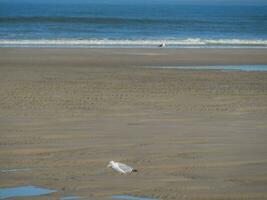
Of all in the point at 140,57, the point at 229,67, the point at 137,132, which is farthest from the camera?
the point at 140,57

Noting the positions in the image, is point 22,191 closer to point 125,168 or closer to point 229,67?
point 125,168

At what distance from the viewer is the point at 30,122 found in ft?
35.0

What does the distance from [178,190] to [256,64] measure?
17.6 metres

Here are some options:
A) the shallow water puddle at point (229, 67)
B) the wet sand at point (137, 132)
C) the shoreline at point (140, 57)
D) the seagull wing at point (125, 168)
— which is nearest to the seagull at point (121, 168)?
the seagull wing at point (125, 168)

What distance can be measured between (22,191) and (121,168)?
1.11 m

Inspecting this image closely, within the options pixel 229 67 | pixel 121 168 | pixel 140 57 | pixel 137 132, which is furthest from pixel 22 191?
pixel 140 57

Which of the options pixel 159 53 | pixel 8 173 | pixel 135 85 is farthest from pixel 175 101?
pixel 159 53

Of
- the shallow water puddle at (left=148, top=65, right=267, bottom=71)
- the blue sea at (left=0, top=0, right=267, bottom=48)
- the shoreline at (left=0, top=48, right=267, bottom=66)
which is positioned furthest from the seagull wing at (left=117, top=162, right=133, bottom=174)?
the blue sea at (left=0, top=0, right=267, bottom=48)

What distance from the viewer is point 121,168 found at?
7.40m

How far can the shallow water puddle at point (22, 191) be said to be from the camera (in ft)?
21.4

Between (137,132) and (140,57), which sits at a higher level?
(140,57)

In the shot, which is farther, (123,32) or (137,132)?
(123,32)

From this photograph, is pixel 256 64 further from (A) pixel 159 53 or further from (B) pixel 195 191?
(B) pixel 195 191

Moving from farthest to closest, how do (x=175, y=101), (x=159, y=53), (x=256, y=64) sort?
1. (x=159, y=53)
2. (x=256, y=64)
3. (x=175, y=101)
